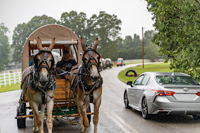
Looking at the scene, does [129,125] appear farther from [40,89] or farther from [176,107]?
[40,89]

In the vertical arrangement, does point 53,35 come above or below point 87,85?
above

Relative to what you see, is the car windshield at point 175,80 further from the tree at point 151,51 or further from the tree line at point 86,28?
the tree at point 151,51

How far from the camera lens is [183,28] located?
15.1 metres

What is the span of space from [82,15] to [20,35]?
845 inches

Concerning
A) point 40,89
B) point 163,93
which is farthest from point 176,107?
point 40,89

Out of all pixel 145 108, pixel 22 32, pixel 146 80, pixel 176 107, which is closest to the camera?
pixel 176 107

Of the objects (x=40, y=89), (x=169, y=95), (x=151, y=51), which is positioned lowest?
(x=169, y=95)

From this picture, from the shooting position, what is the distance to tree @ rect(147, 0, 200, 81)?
14.1 metres

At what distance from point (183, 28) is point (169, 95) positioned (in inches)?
257

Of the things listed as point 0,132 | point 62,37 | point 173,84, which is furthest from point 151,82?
point 0,132

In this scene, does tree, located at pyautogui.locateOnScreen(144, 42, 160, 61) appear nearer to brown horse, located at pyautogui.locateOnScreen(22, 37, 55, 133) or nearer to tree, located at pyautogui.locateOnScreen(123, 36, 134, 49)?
tree, located at pyautogui.locateOnScreen(123, 36, 134, 49)

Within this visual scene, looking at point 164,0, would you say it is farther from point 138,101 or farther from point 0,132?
point 0,132

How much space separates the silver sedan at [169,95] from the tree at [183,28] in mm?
3933

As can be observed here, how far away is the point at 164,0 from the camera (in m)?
16.2
